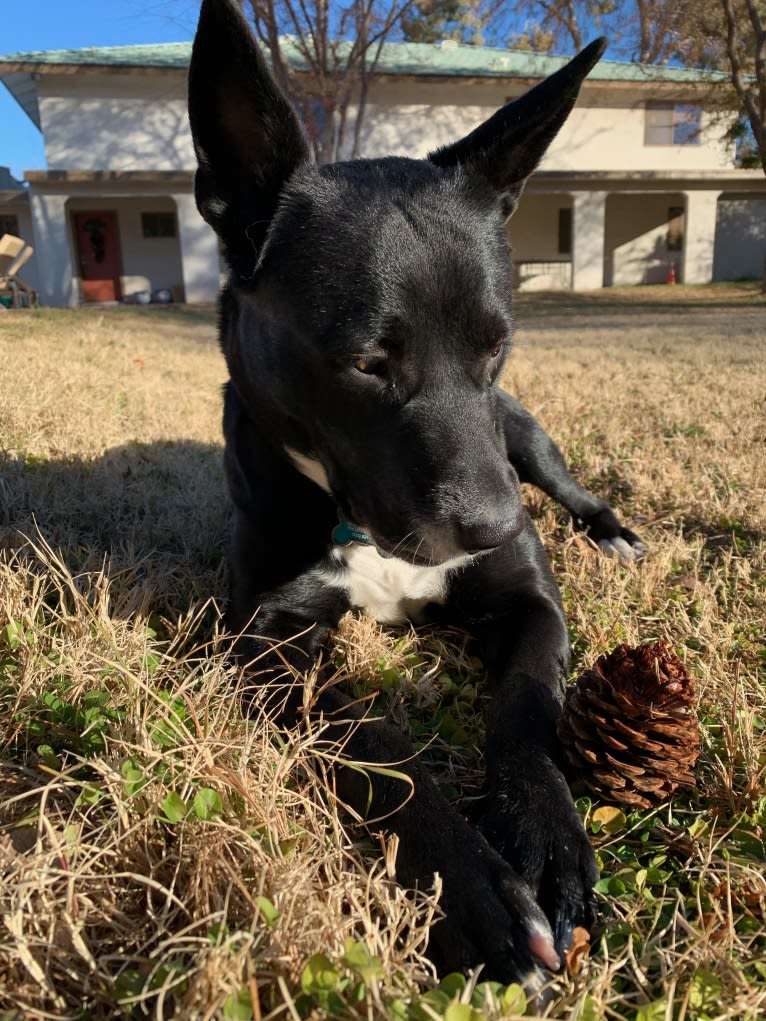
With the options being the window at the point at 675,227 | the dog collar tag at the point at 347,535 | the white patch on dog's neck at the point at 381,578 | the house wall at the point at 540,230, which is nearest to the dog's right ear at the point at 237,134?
the dog collar tag at the point at 347,535

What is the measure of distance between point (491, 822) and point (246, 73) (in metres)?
1.74

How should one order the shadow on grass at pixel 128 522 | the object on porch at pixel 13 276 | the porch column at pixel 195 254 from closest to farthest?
the shadow on grass at pixel 128 522, the object on porch at pixel 13 276, the porch column at pixel 195 254

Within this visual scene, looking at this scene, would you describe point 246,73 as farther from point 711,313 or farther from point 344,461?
point 711,313

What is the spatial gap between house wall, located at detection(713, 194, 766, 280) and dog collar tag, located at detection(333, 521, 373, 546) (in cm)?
2560

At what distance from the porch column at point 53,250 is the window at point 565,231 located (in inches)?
573

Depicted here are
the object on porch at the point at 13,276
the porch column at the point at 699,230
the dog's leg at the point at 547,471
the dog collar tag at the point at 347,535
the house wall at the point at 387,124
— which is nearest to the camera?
the dog collar tag at the point at 347,535

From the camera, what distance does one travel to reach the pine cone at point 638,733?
1.42 m

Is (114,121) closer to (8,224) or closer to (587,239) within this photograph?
(8,224)

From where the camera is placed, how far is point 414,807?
1334 mm

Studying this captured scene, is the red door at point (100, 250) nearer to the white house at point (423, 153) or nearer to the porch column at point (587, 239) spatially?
the white house at point (423, 153)

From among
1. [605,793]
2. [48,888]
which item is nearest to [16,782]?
[48,888]

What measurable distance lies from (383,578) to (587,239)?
879 inches

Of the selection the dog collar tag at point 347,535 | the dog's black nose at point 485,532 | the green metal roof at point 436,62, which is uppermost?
the green metal roof at point 436,62

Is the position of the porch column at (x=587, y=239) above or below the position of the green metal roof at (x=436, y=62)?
below
